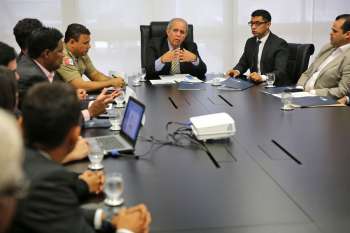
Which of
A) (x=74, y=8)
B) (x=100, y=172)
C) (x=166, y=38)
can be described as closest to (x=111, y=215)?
(x=100, y=172)

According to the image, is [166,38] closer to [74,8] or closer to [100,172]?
[74,8]

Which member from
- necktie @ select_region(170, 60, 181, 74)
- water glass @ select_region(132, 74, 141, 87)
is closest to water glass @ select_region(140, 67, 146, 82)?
water glass @ select_region(132, 74, 141, 87)

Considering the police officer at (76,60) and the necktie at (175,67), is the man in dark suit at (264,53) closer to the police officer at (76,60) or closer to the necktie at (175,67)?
the necktie at (175,67)

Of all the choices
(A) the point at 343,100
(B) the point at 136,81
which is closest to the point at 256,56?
(B) the point at 136,81

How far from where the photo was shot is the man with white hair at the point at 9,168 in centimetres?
85

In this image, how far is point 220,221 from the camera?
5.17 feet

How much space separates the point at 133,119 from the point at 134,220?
0.90m

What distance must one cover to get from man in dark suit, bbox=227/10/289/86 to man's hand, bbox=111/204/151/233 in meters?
2.94

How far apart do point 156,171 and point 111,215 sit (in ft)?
1.49

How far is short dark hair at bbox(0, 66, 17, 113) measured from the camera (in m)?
1.90

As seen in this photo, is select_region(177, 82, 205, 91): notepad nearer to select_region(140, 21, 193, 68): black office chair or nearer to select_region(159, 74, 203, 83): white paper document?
select_region(159, 74, 203, 83): white paper document

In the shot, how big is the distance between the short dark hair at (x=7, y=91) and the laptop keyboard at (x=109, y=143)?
A: 0.50 metres

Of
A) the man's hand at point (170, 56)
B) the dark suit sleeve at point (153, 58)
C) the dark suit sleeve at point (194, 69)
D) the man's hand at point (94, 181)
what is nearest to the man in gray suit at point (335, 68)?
the dark suit sleeve at point (194, 69)

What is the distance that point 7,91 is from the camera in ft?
6.29
